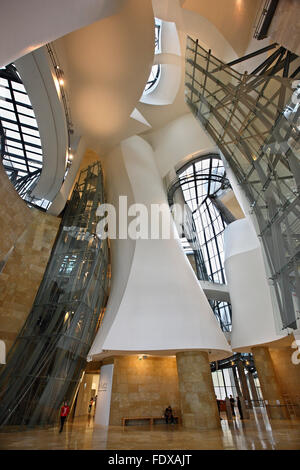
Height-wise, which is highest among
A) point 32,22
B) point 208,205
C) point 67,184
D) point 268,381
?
point 208,205

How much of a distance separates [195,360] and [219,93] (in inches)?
379

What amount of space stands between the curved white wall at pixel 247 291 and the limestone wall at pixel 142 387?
3.71 meters

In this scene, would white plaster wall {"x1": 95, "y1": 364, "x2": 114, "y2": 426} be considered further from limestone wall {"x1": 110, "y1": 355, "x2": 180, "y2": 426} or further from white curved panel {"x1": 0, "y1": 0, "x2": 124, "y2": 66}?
white curved panel {"x1": 0, "y1": 0, "x2": 124, "y2": 66}

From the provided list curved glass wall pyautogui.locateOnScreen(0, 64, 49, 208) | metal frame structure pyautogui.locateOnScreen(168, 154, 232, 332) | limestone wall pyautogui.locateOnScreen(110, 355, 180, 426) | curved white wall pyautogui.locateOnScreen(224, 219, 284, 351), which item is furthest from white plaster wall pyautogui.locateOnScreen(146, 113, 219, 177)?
limestone wall pyautogui.locateOnScreen(110, 355, 180, 426)

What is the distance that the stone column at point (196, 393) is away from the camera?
8.11 meters

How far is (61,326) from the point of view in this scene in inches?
391

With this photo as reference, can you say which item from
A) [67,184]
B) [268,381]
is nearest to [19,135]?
[67,184]

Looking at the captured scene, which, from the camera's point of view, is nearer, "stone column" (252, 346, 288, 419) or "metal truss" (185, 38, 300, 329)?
"metal truss" (185, 38, 300, 329)

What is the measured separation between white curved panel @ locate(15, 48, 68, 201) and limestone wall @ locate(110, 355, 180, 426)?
8428mm

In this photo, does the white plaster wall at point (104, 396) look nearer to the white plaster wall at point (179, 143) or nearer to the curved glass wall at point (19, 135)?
the curved glass wall at point (19, 135)

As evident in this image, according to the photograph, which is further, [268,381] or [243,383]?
[243,383]

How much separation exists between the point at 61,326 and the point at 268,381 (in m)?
9.87

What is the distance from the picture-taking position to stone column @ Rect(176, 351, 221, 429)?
811 cm

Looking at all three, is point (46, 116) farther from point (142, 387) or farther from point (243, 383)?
point (243, 383)
